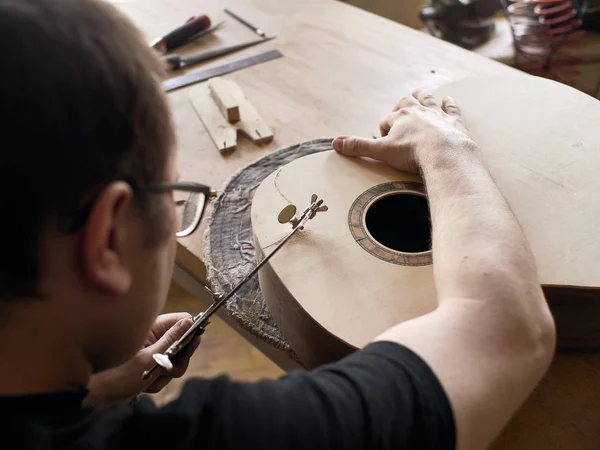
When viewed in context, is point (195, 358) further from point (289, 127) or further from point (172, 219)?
point (172, 219)

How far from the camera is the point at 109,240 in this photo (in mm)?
483

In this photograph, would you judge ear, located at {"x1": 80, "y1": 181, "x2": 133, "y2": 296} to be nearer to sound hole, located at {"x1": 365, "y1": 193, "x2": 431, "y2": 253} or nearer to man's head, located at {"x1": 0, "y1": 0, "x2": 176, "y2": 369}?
man's head, located at {"x1": 0, "y1": 0, "x2": 176, "y2": 369}

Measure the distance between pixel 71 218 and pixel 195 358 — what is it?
5.15ft

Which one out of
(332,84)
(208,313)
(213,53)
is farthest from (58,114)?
(213,53)

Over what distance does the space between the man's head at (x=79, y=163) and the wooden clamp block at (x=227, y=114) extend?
0.75 meters

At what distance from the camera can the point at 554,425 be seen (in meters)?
0.80

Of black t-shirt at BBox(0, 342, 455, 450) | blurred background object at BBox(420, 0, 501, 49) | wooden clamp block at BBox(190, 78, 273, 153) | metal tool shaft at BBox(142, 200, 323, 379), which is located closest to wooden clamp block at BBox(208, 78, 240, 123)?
wooden clamp block at BBox(190, 78, 273, 153)

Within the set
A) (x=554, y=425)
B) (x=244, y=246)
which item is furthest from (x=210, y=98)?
(x=554, y=425)

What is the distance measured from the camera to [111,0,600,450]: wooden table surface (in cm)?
82

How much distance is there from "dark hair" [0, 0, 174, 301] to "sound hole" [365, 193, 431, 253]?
1.88ft

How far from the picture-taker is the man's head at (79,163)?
394 millimetres

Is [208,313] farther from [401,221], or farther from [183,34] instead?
[183,34]

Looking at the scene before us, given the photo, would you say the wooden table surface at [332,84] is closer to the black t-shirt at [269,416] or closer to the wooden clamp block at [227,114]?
the wooden clamp block at [227,114]

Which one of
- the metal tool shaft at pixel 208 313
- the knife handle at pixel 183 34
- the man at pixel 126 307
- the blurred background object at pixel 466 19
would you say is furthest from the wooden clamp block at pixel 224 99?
the blurred background object at pixel 466 19
